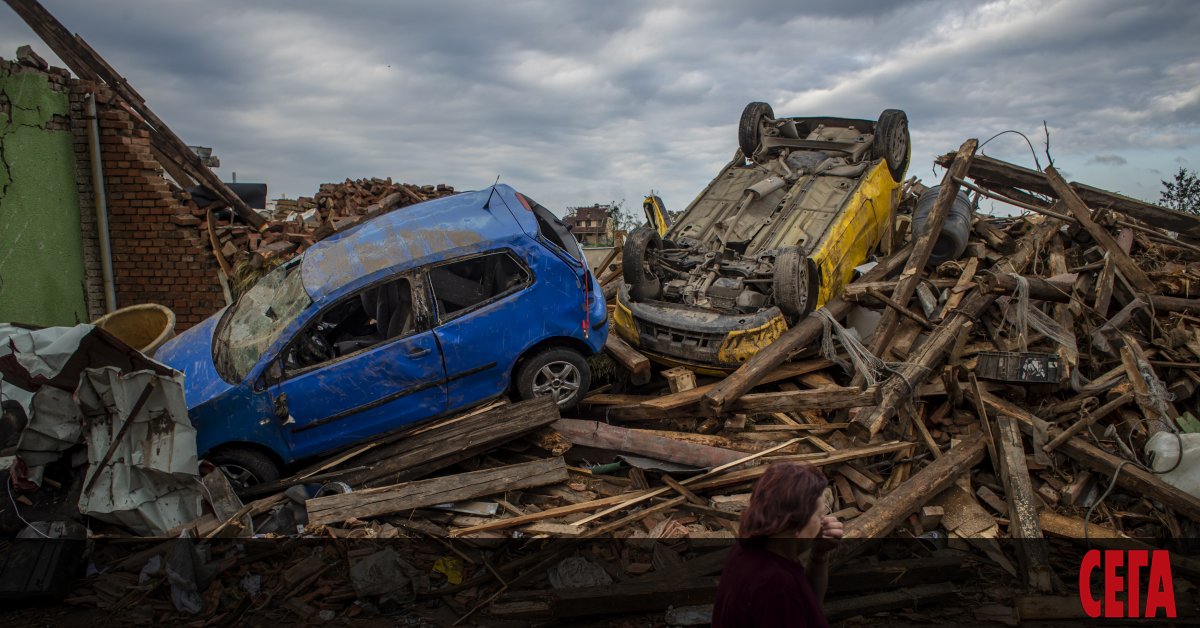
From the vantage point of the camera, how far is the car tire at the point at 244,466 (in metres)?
6.16

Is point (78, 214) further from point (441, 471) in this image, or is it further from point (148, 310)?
point (441, 471)

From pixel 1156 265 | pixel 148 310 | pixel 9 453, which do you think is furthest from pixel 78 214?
pixel 1156 265

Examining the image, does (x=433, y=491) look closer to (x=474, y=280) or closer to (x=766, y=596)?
(x=474, y=280)

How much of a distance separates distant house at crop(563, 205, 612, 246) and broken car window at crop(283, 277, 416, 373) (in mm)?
11718

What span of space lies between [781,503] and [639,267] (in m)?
6.41

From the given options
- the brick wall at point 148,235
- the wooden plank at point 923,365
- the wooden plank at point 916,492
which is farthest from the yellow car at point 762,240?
the brick wall at point 148,235

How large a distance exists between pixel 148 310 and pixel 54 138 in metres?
3.22

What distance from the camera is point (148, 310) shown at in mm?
8109

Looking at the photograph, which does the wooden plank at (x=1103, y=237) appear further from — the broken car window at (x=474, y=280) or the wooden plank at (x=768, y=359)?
the broken car window at (x=474, y=280)

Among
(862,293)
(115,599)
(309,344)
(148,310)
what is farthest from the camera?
(862,293)

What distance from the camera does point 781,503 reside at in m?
2.59

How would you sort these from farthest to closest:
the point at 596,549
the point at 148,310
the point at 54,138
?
the point at 54,138
the point at 148,310
the point at 596,549

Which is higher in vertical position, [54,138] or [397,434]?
[54,138]

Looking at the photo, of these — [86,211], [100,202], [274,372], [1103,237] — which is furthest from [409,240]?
[1103,237]
